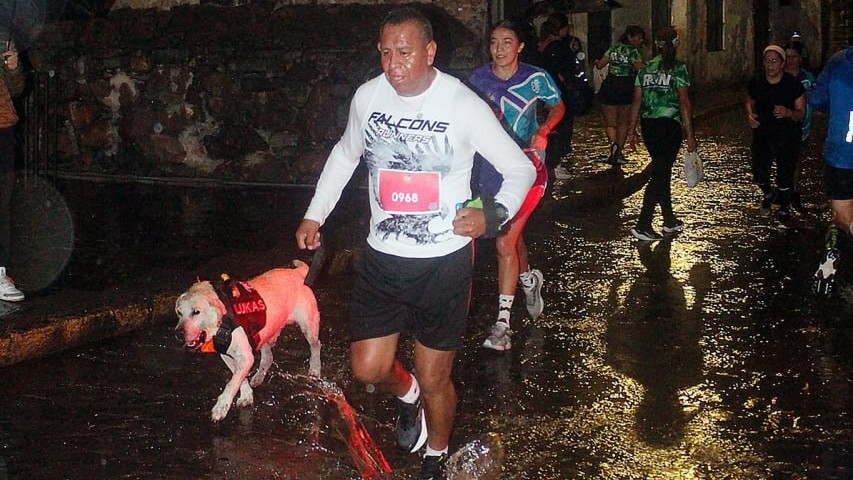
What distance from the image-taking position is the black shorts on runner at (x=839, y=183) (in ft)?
25.8

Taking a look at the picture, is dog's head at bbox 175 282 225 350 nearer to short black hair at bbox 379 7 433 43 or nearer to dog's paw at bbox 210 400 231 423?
dog's paw at bbox 210 400 231 423

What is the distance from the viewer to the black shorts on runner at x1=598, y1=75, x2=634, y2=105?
595 inches

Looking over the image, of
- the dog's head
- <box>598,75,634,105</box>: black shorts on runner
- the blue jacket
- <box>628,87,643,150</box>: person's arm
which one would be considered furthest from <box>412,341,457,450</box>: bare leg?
<box>598,75,634,105</box>: black shorts on runner

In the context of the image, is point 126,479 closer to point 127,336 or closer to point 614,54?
point 127,336

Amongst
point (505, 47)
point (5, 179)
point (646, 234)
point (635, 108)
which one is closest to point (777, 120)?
point (635, 108)

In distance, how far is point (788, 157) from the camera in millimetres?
11242

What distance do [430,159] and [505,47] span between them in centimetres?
276

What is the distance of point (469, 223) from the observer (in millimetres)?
4398

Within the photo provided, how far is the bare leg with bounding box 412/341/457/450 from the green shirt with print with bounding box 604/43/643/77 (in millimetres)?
10924

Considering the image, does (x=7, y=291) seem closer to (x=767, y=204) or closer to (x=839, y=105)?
(x=839, y=105)

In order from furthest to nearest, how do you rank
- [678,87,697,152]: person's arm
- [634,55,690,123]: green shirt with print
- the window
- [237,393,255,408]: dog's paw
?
the window < [634,55,690,123]: green shirt with print < [678,87,697,152]: person's arm < [237,393,255,408]: dog's paw

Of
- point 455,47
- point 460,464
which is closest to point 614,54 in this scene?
point 455,47

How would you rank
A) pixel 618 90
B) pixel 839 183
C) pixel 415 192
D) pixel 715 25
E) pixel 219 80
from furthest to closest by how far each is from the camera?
pixel 715 25, pixel 618 90, pixel 219 80, pixel 839 183, pixel 415 192

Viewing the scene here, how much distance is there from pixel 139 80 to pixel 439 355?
35.1 feet
